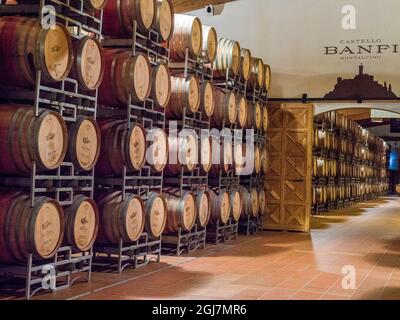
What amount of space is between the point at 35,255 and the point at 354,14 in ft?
36.3

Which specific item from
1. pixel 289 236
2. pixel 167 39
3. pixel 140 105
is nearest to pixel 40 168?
pixel 140 105

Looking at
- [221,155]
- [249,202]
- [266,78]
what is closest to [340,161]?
[266,78]

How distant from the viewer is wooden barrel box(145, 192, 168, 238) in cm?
838

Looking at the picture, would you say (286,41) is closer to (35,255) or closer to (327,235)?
(327,235)

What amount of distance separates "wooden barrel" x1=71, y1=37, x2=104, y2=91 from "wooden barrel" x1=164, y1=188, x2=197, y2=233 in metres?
3.01

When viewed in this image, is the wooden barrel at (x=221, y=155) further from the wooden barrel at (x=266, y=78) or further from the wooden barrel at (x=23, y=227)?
the wooden barrel at (x=23, y=227)

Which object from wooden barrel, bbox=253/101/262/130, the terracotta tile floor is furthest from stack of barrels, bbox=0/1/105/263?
wooden barrel, bbox=253/101/262/130

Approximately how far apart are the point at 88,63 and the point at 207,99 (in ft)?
12.6

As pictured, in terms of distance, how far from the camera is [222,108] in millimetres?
11102

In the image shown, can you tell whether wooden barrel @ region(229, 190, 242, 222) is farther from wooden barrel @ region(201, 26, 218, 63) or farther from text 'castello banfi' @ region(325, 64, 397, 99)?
text 'castello banfi' @ region(325, 64, 397, 99)

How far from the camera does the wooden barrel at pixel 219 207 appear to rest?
1096cm

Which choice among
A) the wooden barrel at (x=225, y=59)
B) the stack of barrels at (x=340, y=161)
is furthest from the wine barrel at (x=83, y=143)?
the stack of barrels at (x=340, y=161)

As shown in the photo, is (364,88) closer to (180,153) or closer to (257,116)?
(257,116)

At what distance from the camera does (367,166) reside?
31703mm
